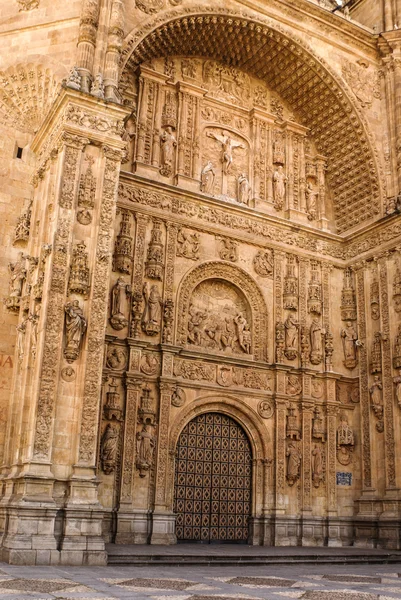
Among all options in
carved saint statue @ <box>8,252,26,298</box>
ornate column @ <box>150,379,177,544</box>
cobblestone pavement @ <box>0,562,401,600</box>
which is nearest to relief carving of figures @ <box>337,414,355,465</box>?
ornate column @ <box>150,379,177,544</box>

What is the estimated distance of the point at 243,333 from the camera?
1700 cm

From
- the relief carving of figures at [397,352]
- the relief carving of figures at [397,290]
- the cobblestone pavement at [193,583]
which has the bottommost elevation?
the cobblestone pavement at [193,583]

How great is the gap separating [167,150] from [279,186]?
11.7 ft

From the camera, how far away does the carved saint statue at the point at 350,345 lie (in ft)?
59.5

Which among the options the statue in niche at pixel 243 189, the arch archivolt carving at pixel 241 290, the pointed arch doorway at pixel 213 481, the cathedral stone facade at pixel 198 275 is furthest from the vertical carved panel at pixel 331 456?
the statue in niche at pixel 243 189

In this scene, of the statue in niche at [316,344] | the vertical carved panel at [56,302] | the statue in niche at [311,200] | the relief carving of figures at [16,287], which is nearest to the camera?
the vertical carved panel at [56,302]

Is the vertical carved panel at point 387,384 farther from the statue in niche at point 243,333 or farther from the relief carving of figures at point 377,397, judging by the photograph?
the statue in niche at point 243,333

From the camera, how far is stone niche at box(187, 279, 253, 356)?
16.5 meters

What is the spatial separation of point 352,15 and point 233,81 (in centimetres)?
571

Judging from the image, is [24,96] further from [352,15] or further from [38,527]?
[352,15]

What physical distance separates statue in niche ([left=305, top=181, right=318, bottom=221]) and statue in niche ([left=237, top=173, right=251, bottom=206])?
79.4 inches

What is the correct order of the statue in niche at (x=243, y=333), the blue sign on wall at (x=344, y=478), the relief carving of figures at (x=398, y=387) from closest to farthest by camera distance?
the relief carving of figures at (x=398, y=387) < the statue in niche at (x=243, y=333) < the blue sign on wall at (x=344, y=478)

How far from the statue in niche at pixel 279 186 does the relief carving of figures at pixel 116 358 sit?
6.53 meters

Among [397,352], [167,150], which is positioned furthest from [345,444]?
[167,150]
